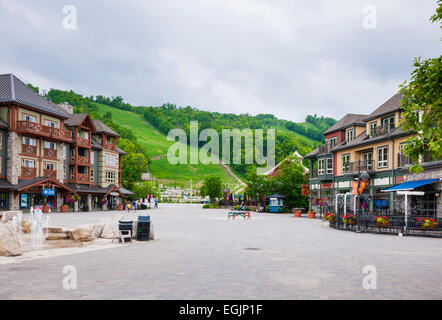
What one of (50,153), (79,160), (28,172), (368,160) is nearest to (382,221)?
(368,160)

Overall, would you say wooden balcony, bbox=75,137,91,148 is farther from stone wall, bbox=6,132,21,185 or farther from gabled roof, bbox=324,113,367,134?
gabled roof, bbox=324,113,367,134

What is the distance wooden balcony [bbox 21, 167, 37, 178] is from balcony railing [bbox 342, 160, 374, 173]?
113 ft

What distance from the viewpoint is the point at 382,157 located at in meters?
37.3

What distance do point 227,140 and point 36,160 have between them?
11671cm

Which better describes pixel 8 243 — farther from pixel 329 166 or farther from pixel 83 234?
pixel 329 166

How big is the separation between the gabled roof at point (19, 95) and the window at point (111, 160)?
1465cm

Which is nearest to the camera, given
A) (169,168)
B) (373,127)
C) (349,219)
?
(349,219)

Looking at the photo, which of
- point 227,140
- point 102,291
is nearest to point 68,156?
point 102,291

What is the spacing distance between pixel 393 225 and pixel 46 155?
132 feet

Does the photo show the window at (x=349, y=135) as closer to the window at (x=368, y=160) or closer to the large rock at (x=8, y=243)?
the window at (x=368, y=160)

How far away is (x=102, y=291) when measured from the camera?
25.5ft

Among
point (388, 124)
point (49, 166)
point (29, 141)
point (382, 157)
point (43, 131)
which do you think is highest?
point (43, 131)

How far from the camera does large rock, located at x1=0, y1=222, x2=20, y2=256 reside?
12117mm
